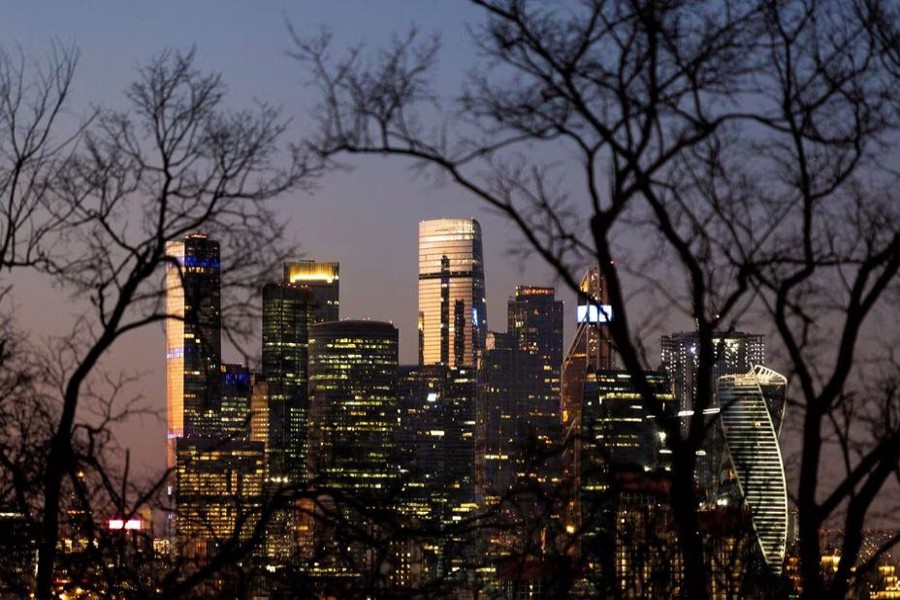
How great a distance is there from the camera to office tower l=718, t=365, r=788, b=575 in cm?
628

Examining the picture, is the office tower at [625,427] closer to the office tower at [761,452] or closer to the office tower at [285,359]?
the office tower at [761,452]

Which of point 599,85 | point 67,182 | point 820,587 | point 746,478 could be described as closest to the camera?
point 820,587

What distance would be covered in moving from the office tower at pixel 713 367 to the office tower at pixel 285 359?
4.91 feet

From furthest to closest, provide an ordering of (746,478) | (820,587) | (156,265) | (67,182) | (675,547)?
(675,547) < (746,478) < (67,182) < (156,265) < (820,587)

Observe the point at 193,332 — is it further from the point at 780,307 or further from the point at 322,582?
the point at 780,307

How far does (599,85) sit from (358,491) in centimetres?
157

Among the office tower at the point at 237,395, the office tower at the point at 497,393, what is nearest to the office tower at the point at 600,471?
the office tower at the point at 237,395

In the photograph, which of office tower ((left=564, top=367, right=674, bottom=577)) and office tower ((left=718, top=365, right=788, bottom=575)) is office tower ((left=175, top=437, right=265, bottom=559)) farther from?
office tower ((left=718, top=365, right=788, bottom=575))

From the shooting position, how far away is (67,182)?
5141 mm

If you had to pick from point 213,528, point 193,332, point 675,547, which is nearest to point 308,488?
point 193,332

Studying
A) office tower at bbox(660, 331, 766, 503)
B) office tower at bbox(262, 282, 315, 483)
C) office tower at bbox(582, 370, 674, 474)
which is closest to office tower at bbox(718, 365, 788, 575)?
office tower at bbox(660, 331, 766, 503)

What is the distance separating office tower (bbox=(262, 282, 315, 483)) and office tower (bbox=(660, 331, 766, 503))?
4.91 feet

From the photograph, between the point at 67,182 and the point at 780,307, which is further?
the point at 67,182

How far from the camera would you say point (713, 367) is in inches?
179
